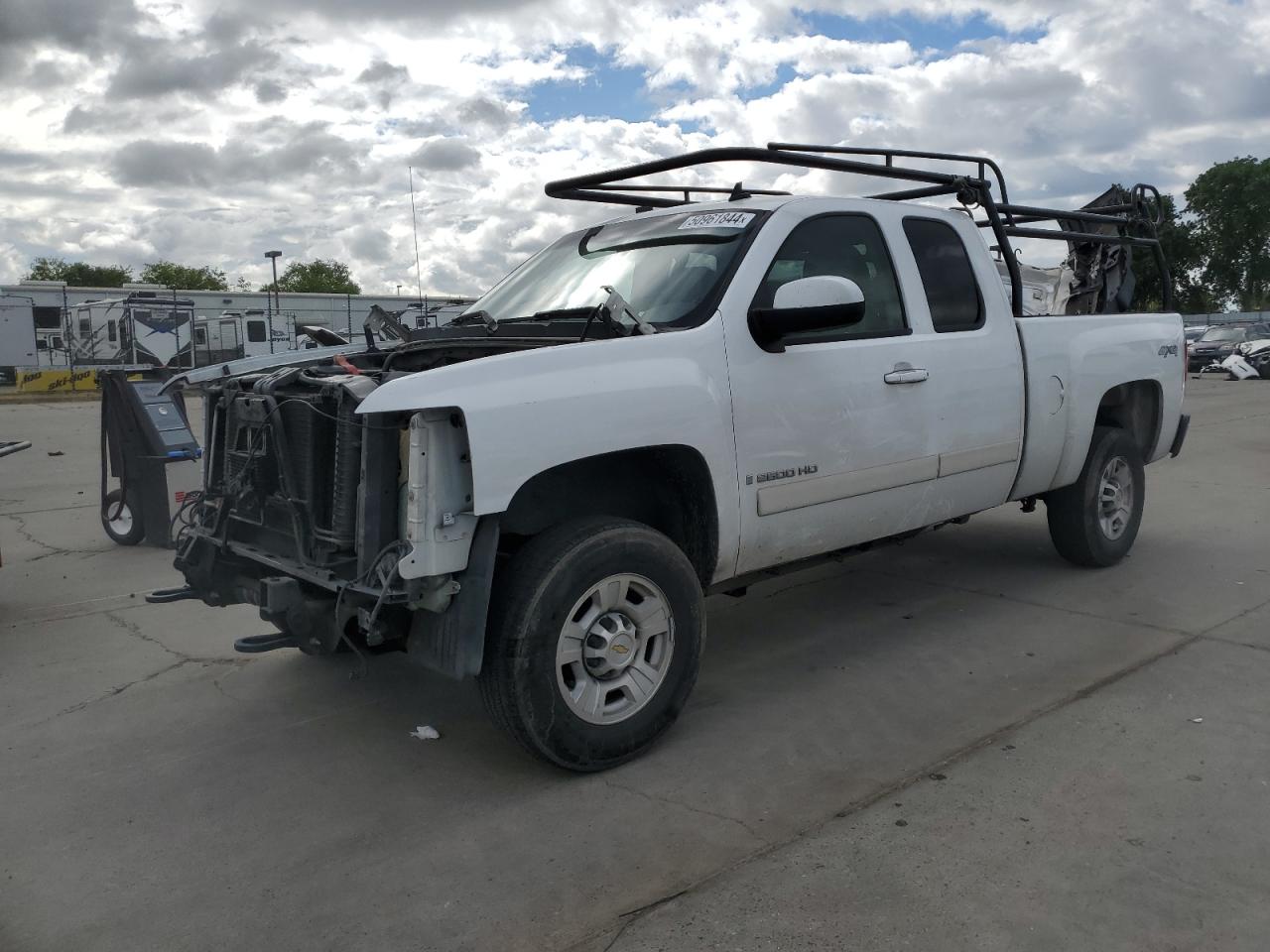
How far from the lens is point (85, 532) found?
869 cm

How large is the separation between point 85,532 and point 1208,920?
8.35 meters

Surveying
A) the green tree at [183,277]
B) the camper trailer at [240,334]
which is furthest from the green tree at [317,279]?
the camper trailer at [240,334]

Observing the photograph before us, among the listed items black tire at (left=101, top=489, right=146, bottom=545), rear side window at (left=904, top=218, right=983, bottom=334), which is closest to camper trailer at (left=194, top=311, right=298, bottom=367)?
black tire at (left=101, top=489, right=146, bottom=545)

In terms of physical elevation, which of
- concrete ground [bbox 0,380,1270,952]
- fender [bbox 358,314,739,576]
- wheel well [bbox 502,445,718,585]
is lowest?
concrete ground [bbox 0,380,1270,952]

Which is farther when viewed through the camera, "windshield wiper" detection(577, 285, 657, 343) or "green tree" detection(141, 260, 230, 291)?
"green tree" detection(141, 260, 230, 291)

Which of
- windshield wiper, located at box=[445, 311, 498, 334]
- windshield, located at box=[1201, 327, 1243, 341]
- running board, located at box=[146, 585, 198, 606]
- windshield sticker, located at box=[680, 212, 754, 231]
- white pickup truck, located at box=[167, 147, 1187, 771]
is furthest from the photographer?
windshield, located at box=[1201, 327, 1243, 341]

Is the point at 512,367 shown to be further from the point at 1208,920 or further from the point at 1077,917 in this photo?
the point at 1208,920

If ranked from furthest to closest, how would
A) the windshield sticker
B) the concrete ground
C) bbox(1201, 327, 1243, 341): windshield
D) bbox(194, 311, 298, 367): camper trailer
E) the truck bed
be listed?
bbox(194, 311, 298, 367): camper trailer → bbox(1201, 327, 1243, 341): windshield → the truck bed → the windshield sticker → the concrete ground

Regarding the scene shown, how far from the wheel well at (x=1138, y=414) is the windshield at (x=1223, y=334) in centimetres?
2846

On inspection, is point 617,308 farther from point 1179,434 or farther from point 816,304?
point 1179,434

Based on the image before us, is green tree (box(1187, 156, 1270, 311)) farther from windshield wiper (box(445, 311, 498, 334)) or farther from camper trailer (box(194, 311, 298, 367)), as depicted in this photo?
windshield wiper (box(445, 311, 498, 334))

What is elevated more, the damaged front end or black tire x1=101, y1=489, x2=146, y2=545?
the damaged front end

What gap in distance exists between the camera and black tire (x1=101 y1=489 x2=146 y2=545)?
8.04 metres

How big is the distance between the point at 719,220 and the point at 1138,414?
3.60m
